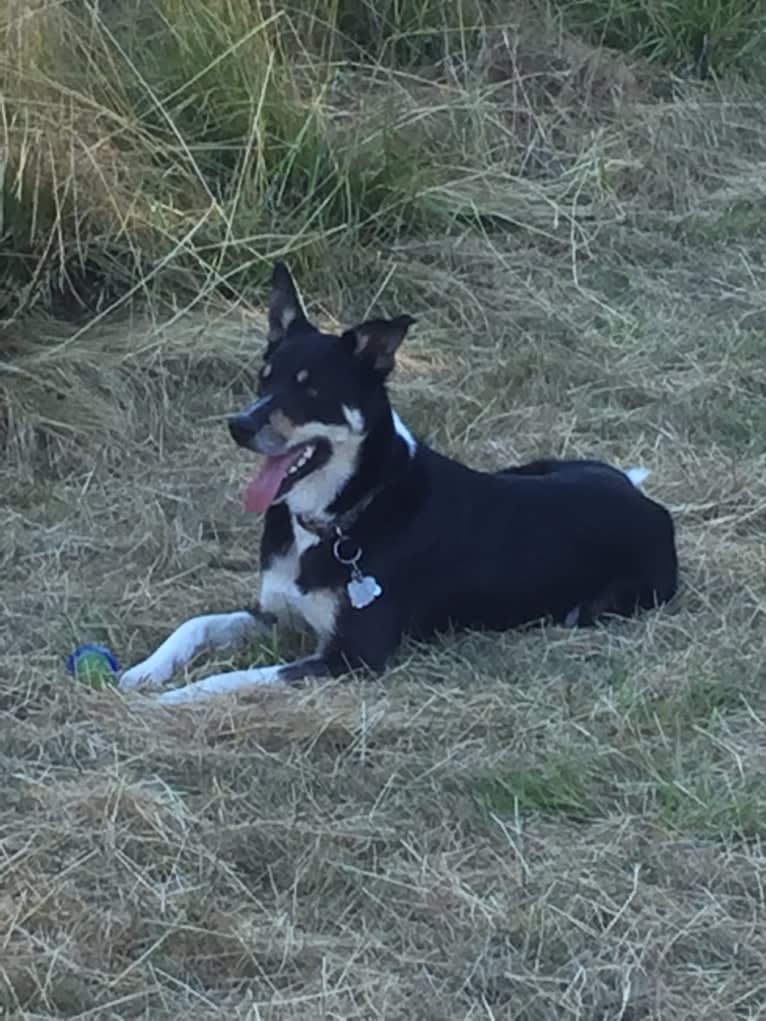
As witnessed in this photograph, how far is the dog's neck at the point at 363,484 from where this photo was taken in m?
4.79

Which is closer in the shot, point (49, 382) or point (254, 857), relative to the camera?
point (254, 857)

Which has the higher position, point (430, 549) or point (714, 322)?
point (430, 549)

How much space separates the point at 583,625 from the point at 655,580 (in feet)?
0.71

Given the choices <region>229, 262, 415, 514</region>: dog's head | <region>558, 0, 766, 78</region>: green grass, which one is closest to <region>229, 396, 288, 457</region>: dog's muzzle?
<region>229, 262, 415, 514</region>: dog's head

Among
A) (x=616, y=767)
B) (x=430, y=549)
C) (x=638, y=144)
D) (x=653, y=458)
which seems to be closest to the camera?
(x=616, y=767)

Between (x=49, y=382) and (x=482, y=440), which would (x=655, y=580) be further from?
(x=49, y=382)

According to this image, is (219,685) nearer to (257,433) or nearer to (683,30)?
(257,433)

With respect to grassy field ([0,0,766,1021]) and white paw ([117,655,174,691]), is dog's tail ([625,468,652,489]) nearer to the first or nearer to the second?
grassy field ([0,0,766,1021])

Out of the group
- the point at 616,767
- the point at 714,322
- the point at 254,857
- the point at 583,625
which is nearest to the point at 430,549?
the point at 583,625

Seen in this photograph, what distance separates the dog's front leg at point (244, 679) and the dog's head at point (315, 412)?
362mm

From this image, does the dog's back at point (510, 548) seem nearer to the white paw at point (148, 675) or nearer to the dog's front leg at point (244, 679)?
the dog's front leg at point (244, 679)

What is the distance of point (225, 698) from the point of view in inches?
175

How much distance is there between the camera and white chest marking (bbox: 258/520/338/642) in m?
4.71

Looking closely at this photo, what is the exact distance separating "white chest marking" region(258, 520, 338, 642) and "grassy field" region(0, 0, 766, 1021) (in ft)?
0.40
